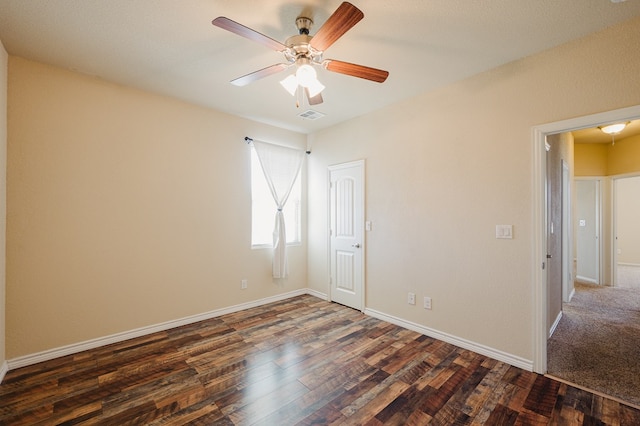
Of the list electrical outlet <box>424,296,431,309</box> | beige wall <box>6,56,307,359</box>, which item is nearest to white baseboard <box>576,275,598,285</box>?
electrical outlet <box>424,296,431,309</box>

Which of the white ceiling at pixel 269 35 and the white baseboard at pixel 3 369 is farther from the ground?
the white ceiling at pixel 269 35

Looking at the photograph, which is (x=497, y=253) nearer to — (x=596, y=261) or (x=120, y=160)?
(x=120, y=160)

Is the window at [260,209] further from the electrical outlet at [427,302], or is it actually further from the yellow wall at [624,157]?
the yellow wall at [624,157]

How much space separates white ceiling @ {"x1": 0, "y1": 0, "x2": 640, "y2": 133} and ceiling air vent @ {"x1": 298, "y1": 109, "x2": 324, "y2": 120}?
2.55 feet

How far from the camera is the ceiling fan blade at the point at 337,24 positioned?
1479 mm

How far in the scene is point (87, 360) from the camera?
262 cm

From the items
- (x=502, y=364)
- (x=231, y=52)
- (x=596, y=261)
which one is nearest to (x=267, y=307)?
(x=502, y=364)

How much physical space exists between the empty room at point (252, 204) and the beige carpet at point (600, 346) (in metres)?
0.17

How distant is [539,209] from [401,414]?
80.1 inches

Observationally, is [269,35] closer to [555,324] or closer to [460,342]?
[460,342]

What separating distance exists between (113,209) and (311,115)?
2.67m

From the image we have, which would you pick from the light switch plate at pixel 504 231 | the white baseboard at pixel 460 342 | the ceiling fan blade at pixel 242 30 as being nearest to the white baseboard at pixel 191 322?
the white baseboard at pixel 460 342

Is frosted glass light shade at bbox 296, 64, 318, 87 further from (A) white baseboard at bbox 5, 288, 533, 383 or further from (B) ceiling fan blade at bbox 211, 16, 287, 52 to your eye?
(A) white baseboard at bbox 5, 288, 533, 383

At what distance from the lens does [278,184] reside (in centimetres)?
438
